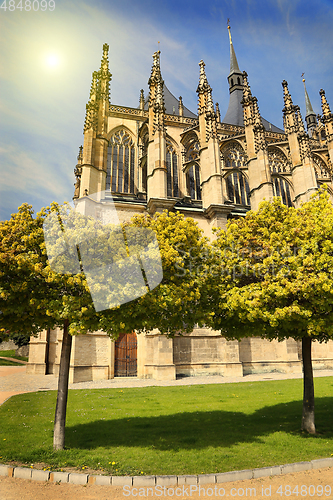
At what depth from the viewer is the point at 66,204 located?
7.25 metres

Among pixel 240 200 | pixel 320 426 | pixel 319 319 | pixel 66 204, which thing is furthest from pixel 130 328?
pixel 240 200

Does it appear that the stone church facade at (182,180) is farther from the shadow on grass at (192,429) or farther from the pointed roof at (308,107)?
the pointed roof at (308,107)

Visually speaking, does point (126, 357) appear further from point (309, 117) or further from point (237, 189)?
point (309, 117)

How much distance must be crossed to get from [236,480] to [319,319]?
3.92 meters

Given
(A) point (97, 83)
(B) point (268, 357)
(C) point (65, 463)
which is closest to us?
(C) point (65, 463)

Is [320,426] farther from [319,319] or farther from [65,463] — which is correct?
[65,463]

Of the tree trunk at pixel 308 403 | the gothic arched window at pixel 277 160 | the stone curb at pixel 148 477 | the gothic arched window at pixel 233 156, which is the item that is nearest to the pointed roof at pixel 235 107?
the gothic arched window at pixel 277 160

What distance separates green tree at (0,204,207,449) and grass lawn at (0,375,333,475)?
98 centimetres

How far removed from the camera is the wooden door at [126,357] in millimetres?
19531

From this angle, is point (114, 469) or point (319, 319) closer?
point (114, 469)

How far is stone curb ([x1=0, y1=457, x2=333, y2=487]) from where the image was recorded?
16.9 feet

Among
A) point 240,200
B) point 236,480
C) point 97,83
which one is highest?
point 97,83

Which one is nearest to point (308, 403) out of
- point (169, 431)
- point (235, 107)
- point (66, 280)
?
point (169, 431)

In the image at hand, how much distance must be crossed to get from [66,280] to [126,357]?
47.6 feet
